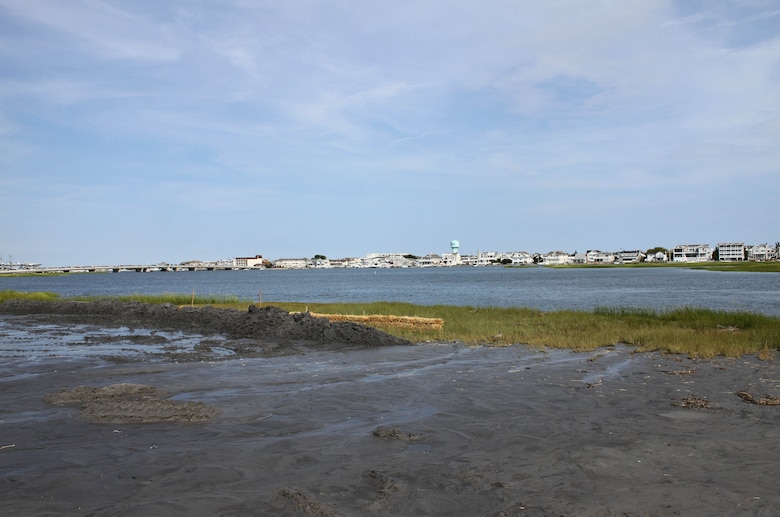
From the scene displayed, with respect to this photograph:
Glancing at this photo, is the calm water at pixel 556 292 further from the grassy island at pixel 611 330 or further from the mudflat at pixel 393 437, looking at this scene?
the mudflat at pixel 393 437

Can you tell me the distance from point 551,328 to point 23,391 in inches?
832

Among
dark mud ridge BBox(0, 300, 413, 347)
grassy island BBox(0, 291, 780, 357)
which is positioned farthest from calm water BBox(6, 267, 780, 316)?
dark mud ridge BBox(0, 300, 413, 347)

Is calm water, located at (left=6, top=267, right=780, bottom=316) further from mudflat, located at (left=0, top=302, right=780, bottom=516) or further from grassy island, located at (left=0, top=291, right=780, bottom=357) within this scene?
mudflat, located at (left=0, top=302, right=780, bottom=516)

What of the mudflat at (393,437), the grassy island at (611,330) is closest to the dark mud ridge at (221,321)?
the grassy island at (611,330)

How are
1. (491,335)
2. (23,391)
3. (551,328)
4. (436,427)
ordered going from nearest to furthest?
(436,427)
(23,391)
(491,335)
(551,328)

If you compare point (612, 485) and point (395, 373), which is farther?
point (395, 373)

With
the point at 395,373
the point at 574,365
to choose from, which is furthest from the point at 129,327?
the point at 574,365

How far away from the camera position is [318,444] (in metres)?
9.65

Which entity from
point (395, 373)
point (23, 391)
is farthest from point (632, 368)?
point (23, 391)

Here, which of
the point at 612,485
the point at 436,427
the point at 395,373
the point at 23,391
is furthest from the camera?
the point at 395,373

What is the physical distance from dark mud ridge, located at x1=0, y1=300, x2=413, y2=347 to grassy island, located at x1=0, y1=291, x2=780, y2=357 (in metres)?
2.84

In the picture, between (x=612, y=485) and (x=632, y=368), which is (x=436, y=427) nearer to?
(x=612, y=485)

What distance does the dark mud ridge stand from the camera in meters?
24.5

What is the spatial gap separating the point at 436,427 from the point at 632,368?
8.95 meters
